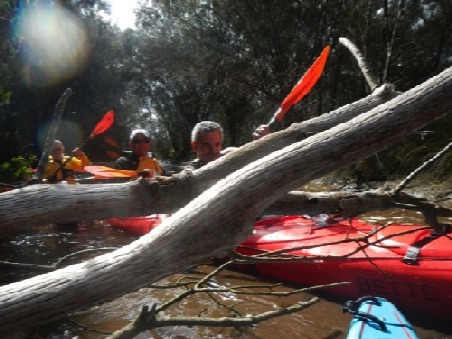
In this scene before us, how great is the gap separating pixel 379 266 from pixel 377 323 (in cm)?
116

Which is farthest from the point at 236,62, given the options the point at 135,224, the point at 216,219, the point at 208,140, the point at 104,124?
the point at 216,219

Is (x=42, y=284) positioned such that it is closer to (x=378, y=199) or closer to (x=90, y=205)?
(x=90, y=205)

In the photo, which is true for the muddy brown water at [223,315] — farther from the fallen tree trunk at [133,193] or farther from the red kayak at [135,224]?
the red kayak at [135,224]

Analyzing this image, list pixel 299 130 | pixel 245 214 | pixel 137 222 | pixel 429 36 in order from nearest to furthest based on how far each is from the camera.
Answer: pixel 245 214
pixel 299 130
pixel 137 222
pixel 429 36

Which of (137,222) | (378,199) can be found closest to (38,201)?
(378,199)

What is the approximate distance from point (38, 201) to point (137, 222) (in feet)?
18.1

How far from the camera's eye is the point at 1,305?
931 millimetres

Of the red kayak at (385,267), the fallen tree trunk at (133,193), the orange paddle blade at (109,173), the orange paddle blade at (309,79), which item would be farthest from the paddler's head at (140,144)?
the fallen tree trunk at (133,193)

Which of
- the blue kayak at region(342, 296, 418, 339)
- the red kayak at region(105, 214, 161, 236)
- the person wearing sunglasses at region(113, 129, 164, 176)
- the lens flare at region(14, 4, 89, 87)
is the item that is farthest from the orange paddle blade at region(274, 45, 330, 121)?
the lens flare at region(14, 4, 89, 87)

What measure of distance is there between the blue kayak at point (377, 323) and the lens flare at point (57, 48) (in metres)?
21.0

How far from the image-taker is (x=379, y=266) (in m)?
3.95

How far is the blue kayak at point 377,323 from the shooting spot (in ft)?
9.11

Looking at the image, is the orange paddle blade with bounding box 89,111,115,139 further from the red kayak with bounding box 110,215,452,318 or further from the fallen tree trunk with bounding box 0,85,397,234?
the red kayak with bounding box 110,215,452,318

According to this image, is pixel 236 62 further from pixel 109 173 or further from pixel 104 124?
pixel 109 173
